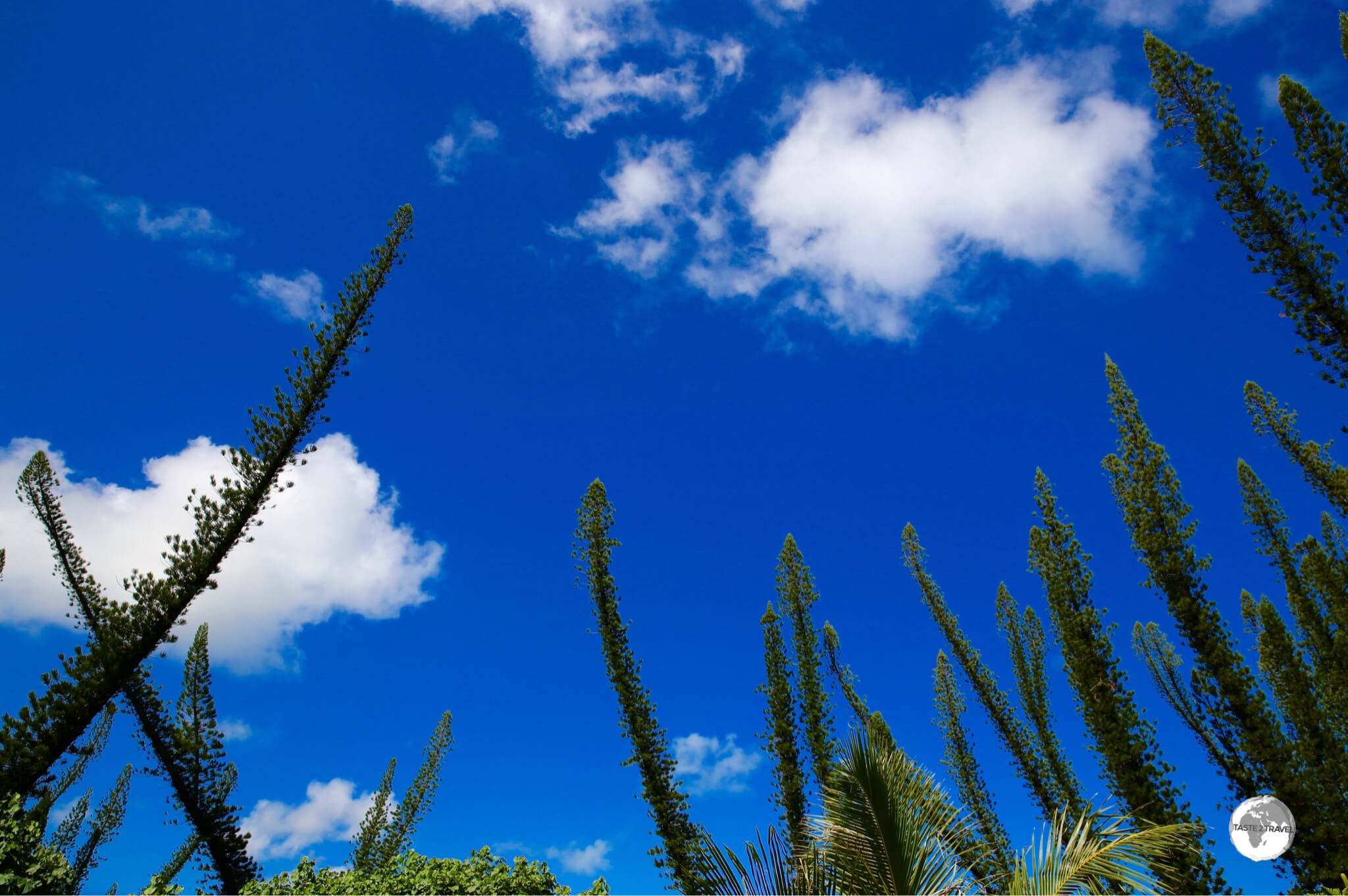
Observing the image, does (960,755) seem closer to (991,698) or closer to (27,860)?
(991,698)

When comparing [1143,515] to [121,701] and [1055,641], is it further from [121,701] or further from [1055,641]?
[121,701]

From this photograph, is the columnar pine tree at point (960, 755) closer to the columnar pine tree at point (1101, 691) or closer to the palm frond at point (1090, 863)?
the columnar pine tree at point (1101, 691)

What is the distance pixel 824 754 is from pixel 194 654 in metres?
17.0

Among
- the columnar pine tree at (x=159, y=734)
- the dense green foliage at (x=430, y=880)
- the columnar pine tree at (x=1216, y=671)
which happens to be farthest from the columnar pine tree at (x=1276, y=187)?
the columnar pine tree at (x=159, y=734)

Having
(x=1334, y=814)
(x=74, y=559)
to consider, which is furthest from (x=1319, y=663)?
(x=74, y=559)

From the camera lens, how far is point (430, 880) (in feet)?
30.8

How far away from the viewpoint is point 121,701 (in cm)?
1470

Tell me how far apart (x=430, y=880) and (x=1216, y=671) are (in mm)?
14224

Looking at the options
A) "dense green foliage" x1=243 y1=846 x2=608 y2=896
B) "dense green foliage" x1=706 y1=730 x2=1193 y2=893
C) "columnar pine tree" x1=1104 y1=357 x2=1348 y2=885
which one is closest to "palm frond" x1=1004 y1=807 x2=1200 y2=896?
"dense green foliage" x1=706 y1=730 x2=1193 y2=893

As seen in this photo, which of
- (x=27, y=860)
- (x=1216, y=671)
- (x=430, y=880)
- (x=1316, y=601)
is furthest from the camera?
(x=1316, y=601)

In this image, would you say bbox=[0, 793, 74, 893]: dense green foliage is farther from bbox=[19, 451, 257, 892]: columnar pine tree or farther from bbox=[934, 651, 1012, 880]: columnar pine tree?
bbox=[934, 651, 1012, 880]: columnar pine tree

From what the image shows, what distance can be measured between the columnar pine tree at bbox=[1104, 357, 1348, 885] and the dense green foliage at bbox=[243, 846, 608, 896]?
12138 millimetres

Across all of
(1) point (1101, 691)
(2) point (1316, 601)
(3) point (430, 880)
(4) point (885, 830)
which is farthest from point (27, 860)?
(2) point (1316, 601)

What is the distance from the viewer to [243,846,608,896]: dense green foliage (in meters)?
9.25
